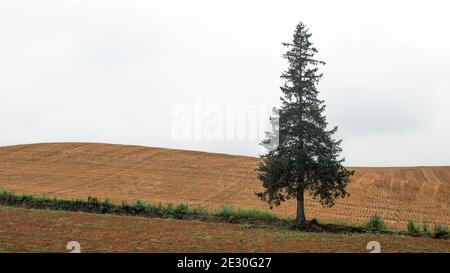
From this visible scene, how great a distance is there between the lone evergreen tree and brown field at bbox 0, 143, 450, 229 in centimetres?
648

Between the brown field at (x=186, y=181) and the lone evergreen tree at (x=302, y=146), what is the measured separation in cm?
648

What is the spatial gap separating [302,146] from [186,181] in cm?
2316

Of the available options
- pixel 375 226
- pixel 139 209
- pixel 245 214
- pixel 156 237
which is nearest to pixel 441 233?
Answer: pixel 375 226

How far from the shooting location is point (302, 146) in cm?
2988

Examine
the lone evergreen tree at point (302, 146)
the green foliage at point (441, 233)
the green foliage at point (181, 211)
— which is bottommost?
the green foliage at point (441, 233)

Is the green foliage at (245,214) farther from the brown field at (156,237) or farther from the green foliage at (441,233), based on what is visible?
the green foliage at (441,233)

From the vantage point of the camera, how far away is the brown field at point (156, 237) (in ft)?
66.9

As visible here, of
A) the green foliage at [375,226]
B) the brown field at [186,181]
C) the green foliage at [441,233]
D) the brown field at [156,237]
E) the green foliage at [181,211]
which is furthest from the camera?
the brown field at [186,181]

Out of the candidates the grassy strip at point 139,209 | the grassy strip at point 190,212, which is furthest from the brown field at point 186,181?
the grassy strip at point 139,209

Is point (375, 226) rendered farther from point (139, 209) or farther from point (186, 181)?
point (186, 181)

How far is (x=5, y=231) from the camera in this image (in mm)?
22969

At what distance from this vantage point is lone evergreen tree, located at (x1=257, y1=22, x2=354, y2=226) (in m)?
29.1
